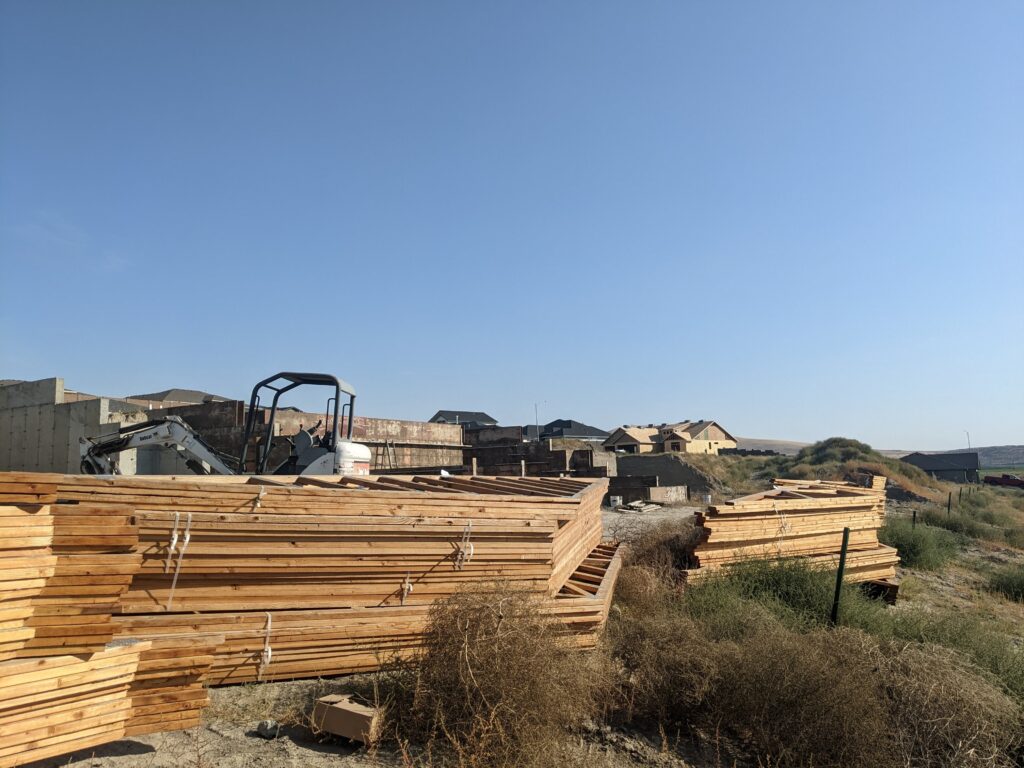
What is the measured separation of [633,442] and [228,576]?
5005cm

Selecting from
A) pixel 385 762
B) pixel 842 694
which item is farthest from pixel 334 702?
pixel 842 694

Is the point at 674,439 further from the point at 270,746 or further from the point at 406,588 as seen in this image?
the point at 270,746

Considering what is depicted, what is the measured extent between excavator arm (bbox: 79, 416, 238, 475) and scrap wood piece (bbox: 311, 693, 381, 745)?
409 inches

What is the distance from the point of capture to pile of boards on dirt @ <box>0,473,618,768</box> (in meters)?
3.71

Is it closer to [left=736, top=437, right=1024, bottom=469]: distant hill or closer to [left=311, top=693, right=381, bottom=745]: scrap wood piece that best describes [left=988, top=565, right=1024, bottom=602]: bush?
[left=311, top=693, right=381, bottom=745]: scrap wood piece

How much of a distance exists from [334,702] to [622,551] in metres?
6.28

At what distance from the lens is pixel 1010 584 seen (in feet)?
39.0

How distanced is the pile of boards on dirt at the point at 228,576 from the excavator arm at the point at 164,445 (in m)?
9.21

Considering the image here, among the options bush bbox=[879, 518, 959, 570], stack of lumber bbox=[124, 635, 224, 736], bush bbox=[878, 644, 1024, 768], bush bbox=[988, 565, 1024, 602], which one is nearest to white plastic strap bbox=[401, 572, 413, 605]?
stack of lumber bbox=[124, 635, 224, 736]

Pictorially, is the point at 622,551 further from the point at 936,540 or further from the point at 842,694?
the point at 936,540

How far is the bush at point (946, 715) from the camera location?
14.9ft

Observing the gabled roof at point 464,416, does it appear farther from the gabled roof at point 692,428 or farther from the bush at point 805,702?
the bush at point 805,702

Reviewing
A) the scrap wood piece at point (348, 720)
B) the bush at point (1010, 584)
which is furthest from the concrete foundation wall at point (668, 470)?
the scrap wood piece at point (348, 720)

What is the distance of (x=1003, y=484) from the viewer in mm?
45938
